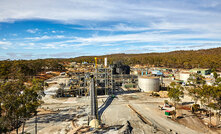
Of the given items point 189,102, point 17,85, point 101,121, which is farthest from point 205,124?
point 17,85

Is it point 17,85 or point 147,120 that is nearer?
point 17,85

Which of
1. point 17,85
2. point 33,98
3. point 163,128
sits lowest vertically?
point 163,128

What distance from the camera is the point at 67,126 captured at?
24953 millimetres

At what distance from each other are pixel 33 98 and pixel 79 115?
10.6m

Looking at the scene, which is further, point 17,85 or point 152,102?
point 152,102

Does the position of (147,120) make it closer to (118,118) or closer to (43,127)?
(118,118)

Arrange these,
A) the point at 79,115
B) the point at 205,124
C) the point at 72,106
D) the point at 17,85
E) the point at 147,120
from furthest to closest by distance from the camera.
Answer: the point at 72,106, the point at 79,115, the point at 147,120, the point at 205,124, the point at 17,85

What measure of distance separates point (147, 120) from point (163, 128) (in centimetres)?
364

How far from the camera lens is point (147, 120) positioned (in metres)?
27.4

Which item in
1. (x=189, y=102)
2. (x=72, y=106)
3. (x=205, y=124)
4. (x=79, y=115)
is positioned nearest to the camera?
(x=205, y=124)

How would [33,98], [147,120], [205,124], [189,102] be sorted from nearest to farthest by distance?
[33,98] < [205,124] < [147,120] < [189,102]

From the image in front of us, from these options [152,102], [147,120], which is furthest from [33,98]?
[152,102]

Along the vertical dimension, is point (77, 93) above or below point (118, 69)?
below

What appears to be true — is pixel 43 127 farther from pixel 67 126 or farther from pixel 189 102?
pixel 189 102
